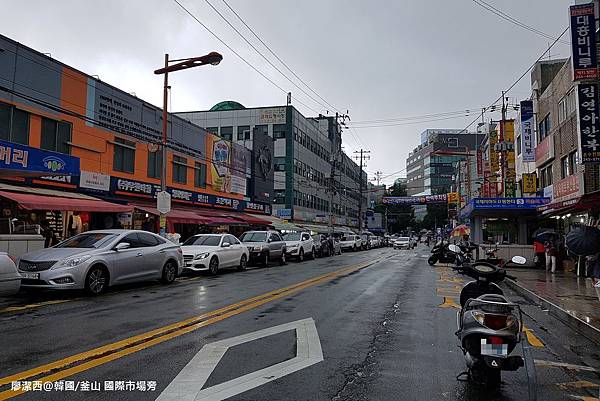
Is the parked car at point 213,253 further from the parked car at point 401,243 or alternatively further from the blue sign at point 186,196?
the parked car at point 401,243

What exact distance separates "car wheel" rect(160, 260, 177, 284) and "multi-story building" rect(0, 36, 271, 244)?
522 cm

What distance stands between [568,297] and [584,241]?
2424 millimetres

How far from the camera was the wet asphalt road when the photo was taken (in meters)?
5.07

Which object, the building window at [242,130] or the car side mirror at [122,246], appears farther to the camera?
the building window at [242,130]

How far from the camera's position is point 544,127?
88.7 feet

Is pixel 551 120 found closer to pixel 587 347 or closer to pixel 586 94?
pixel 586 94

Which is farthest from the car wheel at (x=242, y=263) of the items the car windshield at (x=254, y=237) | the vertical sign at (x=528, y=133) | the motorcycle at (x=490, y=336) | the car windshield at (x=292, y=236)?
the vertical sign at (x=528, y=133)

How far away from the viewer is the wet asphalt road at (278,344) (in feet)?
16.6

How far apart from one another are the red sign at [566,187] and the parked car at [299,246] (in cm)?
1293

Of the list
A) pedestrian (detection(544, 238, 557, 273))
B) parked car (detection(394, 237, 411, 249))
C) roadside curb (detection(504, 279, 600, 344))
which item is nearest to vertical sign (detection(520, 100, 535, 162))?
pedestrian (detection(544, 238, 557, 273))

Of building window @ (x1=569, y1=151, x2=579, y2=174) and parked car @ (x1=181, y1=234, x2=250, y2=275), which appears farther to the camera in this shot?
building window @ (x1=569, y1=151, x2=579, y2=174)

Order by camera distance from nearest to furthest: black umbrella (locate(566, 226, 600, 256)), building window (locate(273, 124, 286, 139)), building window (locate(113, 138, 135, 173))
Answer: black umbrella (locate(566, 226, 600, 256)), building window (locate(113, 138, 135, 173)), building window (locate(273, 124, 286, 139))

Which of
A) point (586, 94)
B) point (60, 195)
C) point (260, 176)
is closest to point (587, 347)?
point (586, 94)

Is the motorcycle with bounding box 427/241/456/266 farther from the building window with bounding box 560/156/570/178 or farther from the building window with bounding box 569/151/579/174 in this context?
the building window with bounding box 569/151/579/174
